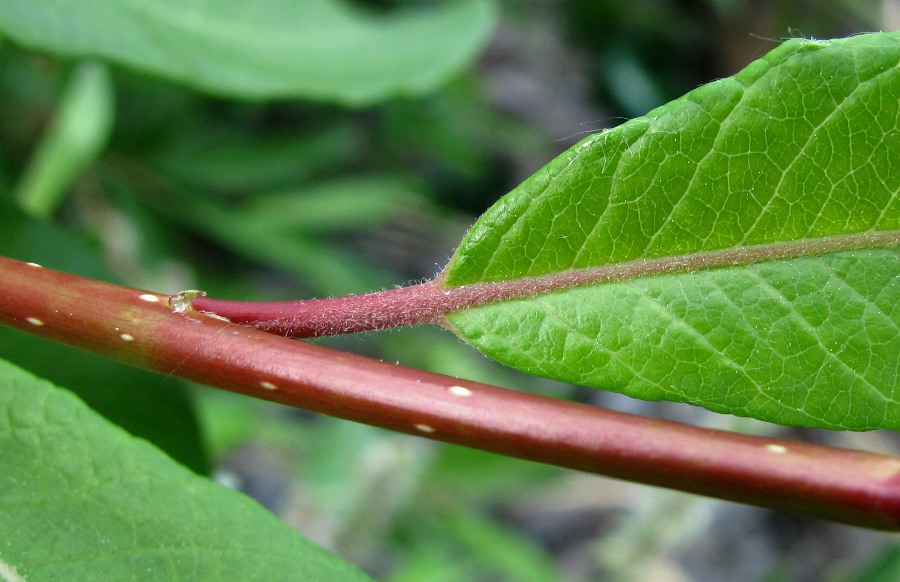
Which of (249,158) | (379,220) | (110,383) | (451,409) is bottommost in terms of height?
(379,220)

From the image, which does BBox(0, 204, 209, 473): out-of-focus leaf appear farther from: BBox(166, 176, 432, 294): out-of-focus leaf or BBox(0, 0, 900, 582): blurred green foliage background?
BBox(166, 176, 432, 294): out-of-focus leaf

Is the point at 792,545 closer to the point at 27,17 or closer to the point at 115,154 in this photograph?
the point at 115,154

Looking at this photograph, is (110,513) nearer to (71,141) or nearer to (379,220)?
(71,141)

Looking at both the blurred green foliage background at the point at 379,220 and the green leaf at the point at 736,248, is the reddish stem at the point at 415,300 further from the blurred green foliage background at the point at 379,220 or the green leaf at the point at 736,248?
the blurred green foliage background at the point at 379,220

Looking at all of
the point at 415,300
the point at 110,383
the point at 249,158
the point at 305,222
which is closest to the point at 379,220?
the point at 305,222

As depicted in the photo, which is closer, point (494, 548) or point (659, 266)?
point (659, 266)

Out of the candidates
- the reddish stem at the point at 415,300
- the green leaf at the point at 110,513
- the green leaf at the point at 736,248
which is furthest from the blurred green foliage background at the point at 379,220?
the green leaf at the point at 736,248
